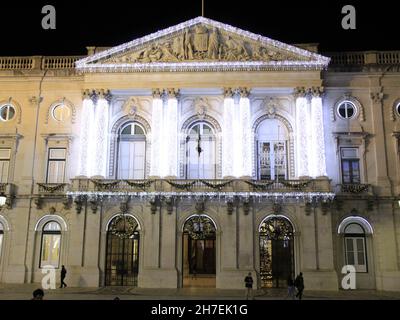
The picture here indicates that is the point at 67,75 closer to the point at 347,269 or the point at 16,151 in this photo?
the point at 16,151

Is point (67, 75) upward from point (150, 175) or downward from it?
upward

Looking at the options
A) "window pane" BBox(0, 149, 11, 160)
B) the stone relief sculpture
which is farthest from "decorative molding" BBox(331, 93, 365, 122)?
"window pane" BBox(0, 149, 11, 160)

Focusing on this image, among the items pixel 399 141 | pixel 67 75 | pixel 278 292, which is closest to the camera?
pixel 278 292

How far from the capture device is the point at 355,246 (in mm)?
32188

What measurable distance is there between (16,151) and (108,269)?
446 inches

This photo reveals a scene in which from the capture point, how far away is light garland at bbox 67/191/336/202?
101 ft

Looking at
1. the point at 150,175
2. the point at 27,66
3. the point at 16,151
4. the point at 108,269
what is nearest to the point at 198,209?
the point at 150,175

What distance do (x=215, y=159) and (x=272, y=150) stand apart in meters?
4.22

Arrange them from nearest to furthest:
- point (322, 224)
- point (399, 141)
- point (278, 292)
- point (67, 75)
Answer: point (278, 292) < point (322, 224) < point (399, 141) < point (67, 75)

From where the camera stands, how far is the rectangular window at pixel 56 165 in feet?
112

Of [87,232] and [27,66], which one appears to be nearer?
[87,232]

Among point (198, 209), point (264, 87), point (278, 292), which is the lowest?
point (278, 292)

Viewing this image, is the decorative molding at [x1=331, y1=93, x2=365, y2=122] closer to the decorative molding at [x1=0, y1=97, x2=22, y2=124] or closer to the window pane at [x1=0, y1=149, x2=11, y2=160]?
the decorative molding at [x1=0, y1=97, x2=22, y2=124]

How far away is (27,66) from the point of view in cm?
3619
